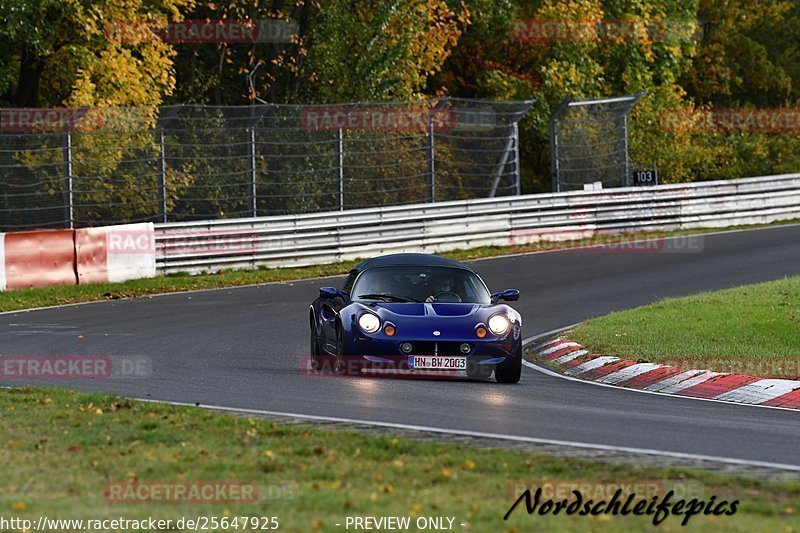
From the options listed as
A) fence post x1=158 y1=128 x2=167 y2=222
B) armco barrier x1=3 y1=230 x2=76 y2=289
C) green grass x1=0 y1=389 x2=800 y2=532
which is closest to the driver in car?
green grass x1=0 y1=389 x2=800 y2=532

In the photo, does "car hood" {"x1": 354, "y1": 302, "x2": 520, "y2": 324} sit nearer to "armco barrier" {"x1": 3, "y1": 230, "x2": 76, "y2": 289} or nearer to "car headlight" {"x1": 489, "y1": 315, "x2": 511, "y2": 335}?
"car headlight" {"x1": 489, "y1": 315, "x2": 511, "y2": 335}

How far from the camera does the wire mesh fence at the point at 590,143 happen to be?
32.4 m

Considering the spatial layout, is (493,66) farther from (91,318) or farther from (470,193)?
(91,318)

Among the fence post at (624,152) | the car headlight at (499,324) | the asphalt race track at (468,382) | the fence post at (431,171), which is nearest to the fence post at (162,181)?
the asphalt race track at (468,382)

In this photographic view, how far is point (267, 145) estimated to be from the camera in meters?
28.4

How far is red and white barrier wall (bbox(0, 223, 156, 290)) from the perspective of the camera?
78.2 feet

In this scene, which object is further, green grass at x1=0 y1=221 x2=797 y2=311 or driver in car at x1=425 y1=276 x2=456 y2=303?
green grass at x1=0 y1=221 x2=797 y2=311

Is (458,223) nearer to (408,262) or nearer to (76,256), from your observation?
(76,256)

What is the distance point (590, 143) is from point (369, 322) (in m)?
19.9

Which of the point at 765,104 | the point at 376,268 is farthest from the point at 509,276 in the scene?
the point at 765,104

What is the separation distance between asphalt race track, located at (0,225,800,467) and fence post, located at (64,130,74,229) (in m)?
3.16

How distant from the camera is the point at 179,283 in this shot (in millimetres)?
25328

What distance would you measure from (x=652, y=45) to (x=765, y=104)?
13827 mm

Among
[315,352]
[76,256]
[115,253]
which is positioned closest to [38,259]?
[76,256]
